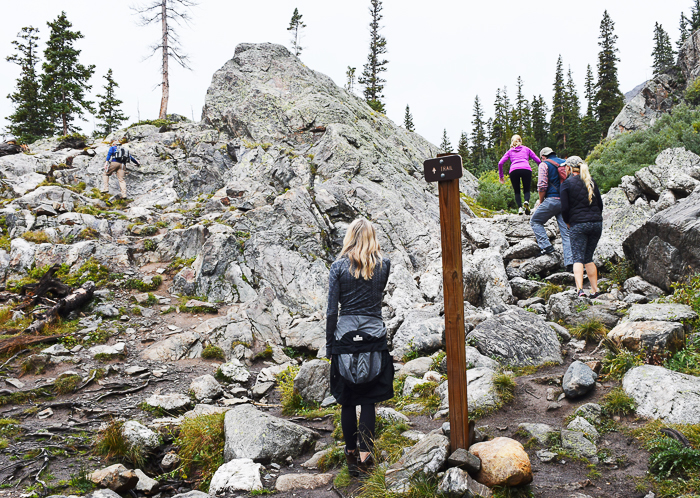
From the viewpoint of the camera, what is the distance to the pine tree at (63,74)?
32156 millimetres

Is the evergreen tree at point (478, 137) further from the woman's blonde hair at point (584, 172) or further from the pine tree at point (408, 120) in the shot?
the woman's blonde hair at point (584, 172)

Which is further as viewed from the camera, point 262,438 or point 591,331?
point 591,331

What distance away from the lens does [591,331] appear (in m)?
6.98

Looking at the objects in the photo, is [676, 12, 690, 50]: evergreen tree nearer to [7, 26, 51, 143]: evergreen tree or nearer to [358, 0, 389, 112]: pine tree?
[358, 0, 389, 112]: pine tree

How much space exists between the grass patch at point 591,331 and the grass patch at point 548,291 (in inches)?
76.9

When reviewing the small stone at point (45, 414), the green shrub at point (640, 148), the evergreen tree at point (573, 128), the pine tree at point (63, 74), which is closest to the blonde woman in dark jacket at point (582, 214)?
the green shrub at point (640, 148)

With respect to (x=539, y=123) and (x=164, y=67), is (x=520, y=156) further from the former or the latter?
(x=539, y=123)

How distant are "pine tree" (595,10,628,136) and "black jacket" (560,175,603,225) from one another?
56492mm

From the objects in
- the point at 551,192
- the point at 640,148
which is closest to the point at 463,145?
the point at 640,148

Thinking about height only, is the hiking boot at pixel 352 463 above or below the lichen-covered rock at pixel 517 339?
below

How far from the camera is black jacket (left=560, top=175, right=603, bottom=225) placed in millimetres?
7785

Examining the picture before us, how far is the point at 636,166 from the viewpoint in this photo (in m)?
14.0

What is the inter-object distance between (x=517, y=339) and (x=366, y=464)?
3996 mm

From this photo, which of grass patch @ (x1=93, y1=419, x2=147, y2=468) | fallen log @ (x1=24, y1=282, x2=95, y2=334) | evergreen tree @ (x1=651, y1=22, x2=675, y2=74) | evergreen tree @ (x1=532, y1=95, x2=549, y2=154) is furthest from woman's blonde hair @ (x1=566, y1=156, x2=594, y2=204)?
evergreen tree @ (x1=651, y1=22, x2=675, y2=74)
